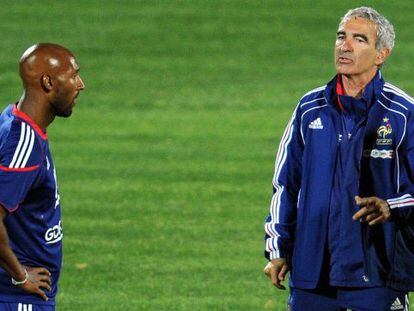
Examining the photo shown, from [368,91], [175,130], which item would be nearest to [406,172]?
[368,91]

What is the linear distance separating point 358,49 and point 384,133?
0.45 metres

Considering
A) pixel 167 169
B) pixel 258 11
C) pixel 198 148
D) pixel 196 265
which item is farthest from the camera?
pixel 258 11

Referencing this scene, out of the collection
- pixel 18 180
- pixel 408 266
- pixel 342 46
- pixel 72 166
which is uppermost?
pixel 342 46

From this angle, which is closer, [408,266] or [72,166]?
[408,266]

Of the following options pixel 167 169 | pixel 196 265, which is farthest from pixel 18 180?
pixel 167 169

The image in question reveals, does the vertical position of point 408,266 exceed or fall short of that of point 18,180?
it falls short

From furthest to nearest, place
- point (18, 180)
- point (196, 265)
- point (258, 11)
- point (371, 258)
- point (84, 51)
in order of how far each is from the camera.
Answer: point (258, 11) < point (84, 51) < point (196, 265) < point (371, 258) < point (18, 180)

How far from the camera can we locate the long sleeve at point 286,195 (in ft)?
22.5

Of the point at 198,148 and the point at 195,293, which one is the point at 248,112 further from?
the point at 195,293

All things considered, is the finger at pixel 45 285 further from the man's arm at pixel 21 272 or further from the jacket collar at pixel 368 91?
the jacket collar at pixel 368 91

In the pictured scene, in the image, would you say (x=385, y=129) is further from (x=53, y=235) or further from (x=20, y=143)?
(x=20, y=143)

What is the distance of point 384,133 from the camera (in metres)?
6.65

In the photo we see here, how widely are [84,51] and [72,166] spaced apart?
8.08 m

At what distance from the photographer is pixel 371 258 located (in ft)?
22.0
